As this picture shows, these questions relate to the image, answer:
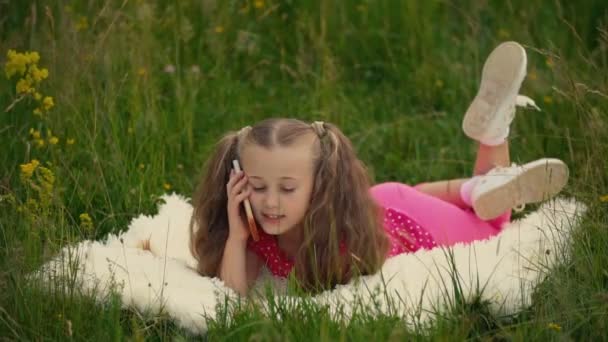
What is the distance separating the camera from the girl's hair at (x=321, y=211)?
360 cm

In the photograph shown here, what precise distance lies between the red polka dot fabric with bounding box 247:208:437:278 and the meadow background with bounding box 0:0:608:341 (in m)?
0.47

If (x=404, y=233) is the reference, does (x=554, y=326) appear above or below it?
below

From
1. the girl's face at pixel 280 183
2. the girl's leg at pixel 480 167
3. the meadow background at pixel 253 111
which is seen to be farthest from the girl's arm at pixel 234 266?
the girl's leg at pixel 480 167

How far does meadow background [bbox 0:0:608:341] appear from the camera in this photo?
315 centimetres

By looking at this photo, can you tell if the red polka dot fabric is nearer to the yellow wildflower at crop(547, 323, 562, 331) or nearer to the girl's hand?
the girl's hand

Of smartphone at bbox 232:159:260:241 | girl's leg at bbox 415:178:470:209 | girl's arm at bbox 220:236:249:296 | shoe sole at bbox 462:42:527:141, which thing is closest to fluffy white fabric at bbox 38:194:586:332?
girl's arm at bbox 220:236:249:296

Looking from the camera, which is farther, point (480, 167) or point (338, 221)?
point (480, 167)

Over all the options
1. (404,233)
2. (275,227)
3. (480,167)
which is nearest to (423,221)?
(404,233)

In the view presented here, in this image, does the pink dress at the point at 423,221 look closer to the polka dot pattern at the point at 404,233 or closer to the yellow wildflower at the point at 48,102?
the polka dot pattern at the point at 404,233

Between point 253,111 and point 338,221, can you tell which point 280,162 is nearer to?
point 338,221

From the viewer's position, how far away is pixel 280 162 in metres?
3.52

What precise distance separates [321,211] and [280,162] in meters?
0.22

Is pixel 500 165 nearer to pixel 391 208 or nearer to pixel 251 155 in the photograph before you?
pixel 391 208

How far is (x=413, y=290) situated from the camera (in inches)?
136
